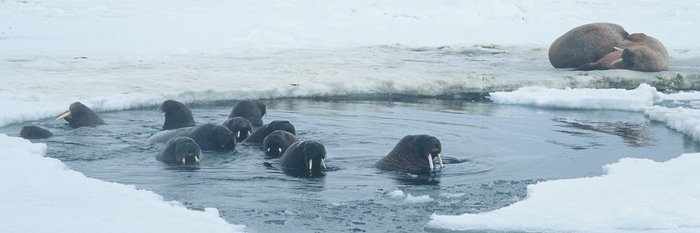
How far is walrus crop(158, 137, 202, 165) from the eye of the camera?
31.7 ft

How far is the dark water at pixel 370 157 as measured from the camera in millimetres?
7824

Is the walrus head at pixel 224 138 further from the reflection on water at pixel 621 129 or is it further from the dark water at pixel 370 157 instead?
the reflection on water at pixel 621 129

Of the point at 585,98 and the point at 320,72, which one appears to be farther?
the point at 320,72

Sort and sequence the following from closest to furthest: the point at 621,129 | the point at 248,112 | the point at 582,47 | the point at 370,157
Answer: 1. the point at 370,157
2. the point at 621,129
3. the point at 248,112
4. the point at 582,47

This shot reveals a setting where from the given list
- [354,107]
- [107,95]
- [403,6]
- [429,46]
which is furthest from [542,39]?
[107,95]

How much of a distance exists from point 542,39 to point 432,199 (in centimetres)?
1495

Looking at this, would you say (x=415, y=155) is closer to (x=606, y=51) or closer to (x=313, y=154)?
(x=313, y=154)

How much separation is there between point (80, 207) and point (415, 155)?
10.6 ft

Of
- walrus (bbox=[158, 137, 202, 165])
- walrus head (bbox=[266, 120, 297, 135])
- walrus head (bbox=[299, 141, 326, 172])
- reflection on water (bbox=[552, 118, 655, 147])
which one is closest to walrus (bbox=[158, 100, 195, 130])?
walrus head (bbox=[266, 120, 297, 135])

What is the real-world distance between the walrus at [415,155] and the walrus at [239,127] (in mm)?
1990

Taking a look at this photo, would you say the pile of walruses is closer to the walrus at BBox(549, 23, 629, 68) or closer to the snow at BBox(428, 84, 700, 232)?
the snow at BBox(428, 84, 700, 232)

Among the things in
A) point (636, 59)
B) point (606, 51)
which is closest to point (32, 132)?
point (636, 59)

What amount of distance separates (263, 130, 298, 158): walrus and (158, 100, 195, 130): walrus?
5.40 feet

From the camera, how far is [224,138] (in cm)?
1048
